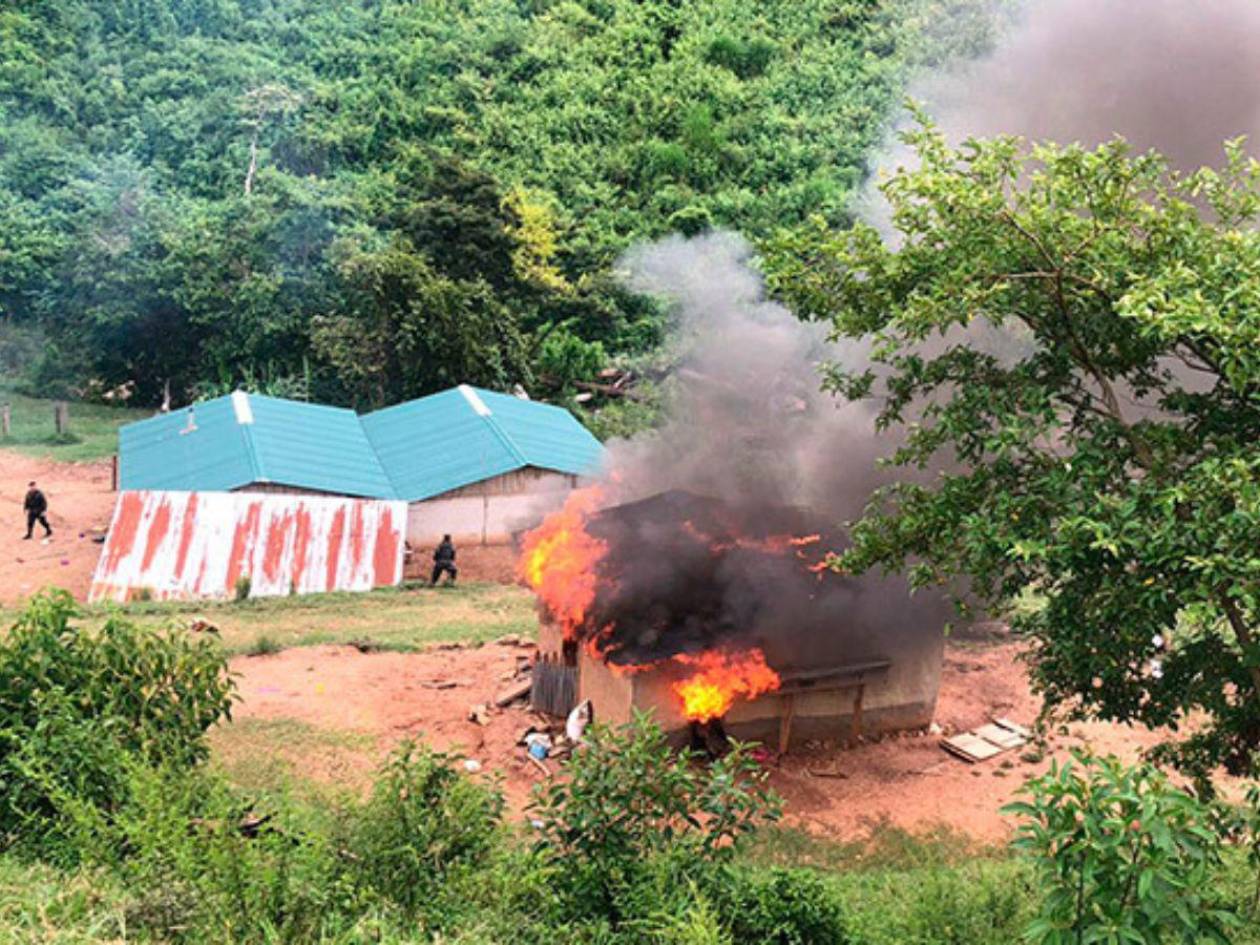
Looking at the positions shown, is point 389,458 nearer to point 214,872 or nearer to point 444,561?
point 444,561

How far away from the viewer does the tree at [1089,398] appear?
19.2 ft

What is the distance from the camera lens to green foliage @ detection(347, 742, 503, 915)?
7.05 m

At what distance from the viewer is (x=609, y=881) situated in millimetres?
7227

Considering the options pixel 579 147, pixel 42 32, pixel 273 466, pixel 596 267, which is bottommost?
pixel 273 466

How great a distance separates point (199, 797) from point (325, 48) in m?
50.7

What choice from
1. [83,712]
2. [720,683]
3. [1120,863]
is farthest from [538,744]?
[1120,863]

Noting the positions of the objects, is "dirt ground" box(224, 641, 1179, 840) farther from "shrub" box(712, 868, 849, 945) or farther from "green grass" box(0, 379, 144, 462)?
"green grass" box(0, 379, 144, 462)

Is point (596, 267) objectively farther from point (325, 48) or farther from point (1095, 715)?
point (1095, 715)

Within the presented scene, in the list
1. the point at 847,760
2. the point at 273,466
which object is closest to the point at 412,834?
the point at 847,760

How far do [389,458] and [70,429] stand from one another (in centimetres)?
1553

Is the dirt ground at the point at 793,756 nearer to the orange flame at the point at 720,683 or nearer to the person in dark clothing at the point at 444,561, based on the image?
the orange flame at the point at 720,683

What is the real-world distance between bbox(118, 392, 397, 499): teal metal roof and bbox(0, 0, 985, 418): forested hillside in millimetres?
7118

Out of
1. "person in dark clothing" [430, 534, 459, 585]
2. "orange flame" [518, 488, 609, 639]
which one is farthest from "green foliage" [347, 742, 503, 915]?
"person in dark clothing" [430, 534, 459, 585]

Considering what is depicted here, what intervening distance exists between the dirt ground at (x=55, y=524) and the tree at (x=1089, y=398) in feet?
59.4
